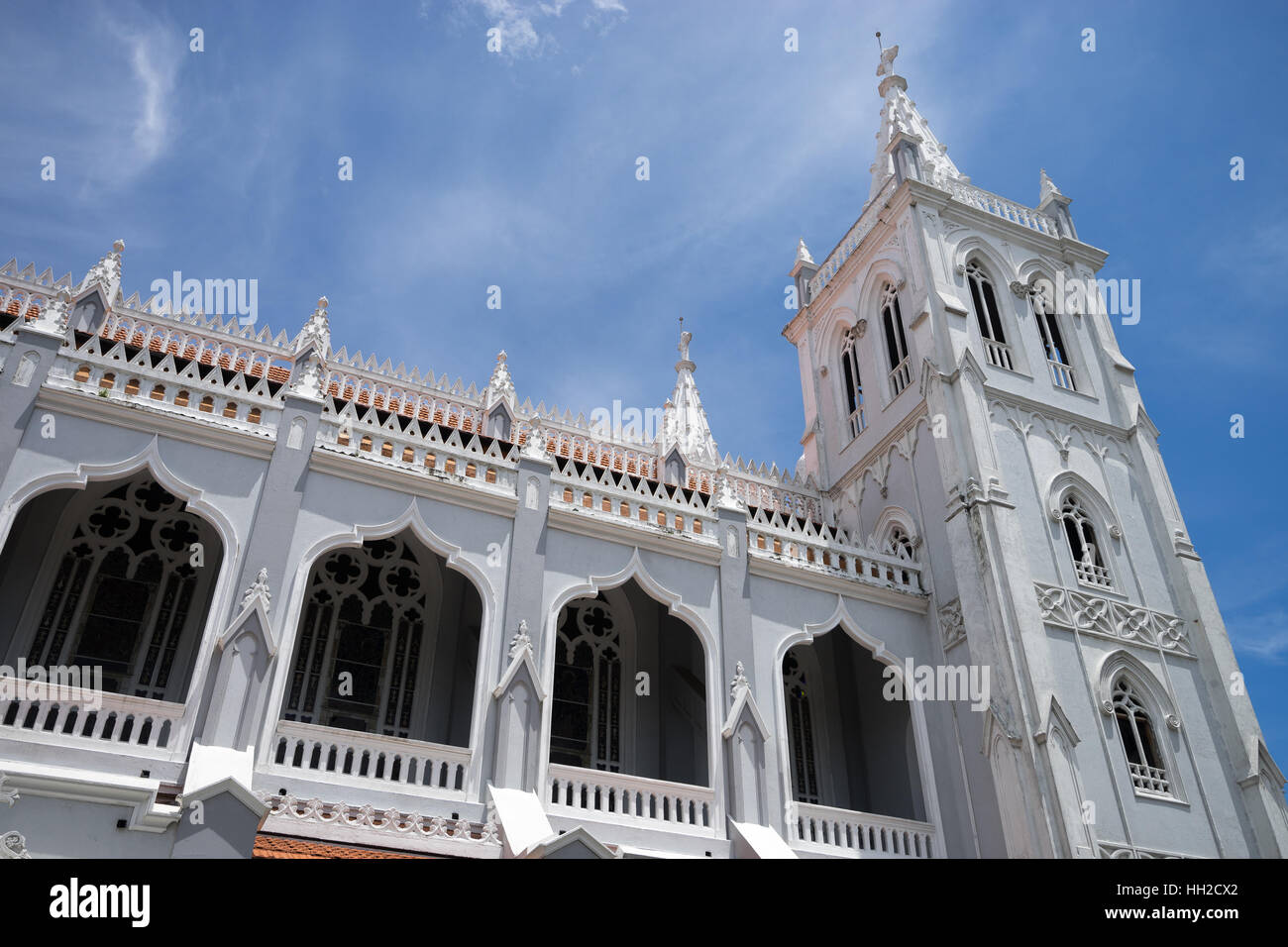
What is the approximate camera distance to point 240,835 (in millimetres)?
12062

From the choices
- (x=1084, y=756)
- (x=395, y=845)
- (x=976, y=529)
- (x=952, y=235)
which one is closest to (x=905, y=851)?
(x=1084, y=756)

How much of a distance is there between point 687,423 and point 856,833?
46.7 ft

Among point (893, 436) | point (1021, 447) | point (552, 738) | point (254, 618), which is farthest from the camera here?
point (893, 436)

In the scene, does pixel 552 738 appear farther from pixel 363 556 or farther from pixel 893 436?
pixel 893 436

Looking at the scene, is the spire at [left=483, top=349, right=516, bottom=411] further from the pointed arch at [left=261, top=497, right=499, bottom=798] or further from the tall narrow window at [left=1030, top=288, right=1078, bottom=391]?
the tall narrow window at [left=1030, top=288, right=1078, bottom=391]

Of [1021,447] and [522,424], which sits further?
[522,424]

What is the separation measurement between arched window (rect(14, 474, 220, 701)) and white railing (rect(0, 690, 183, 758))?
199 cm

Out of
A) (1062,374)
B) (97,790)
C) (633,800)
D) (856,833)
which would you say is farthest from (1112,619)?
(97,790)

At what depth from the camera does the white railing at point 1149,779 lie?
18.1 m

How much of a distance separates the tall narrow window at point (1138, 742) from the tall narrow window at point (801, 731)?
5723 millimetres

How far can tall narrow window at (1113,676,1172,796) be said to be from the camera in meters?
18.2

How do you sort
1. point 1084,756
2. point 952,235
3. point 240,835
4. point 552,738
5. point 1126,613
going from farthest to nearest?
point 952,235 → point 1126,613 → point 552,738 → point 1084,756 → point 240,835

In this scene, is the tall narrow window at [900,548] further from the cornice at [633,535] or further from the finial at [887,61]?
the finial at [887,61]
